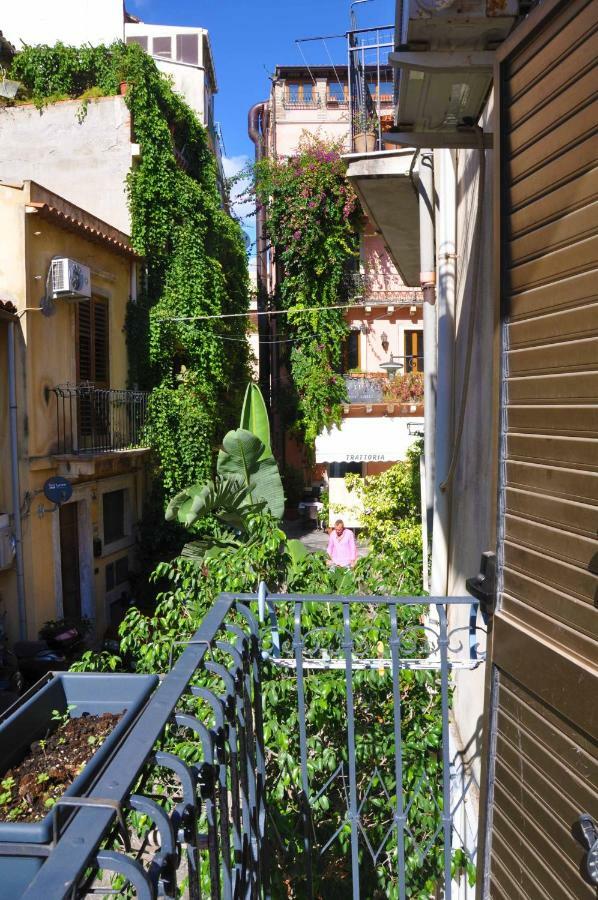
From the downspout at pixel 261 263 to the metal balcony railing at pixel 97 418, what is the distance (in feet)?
30.3

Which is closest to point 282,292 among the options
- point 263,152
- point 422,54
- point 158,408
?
point 158,408

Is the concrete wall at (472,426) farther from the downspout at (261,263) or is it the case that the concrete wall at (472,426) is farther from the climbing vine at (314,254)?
the downspout at (261,263)

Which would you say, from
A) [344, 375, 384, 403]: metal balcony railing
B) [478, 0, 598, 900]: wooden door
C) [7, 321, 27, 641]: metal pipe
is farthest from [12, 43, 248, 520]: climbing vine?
[478, 0, 598, 900]: wooden door

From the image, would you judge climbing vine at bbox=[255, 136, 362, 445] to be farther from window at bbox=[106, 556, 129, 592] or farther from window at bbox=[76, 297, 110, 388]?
window at bbox=[106, 556, 129, 592]

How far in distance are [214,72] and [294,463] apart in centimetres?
1351

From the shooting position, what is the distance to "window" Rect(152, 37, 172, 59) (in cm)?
2173

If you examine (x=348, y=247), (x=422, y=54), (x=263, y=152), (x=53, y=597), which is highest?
(x=263, y=152)

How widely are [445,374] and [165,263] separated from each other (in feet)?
32.2

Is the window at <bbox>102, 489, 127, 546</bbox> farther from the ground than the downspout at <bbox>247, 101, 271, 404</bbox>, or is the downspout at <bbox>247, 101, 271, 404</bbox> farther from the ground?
the downspout at <bbox>247, 101, 271, 404</bbox>

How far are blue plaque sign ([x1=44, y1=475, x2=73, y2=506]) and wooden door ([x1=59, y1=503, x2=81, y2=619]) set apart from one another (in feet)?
3.77

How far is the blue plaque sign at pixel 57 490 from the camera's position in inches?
383

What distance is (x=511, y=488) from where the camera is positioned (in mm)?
2213

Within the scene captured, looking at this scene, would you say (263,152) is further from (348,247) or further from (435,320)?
(435,320)

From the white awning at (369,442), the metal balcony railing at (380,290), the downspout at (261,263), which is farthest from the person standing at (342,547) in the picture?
the downspout at (261,263)
